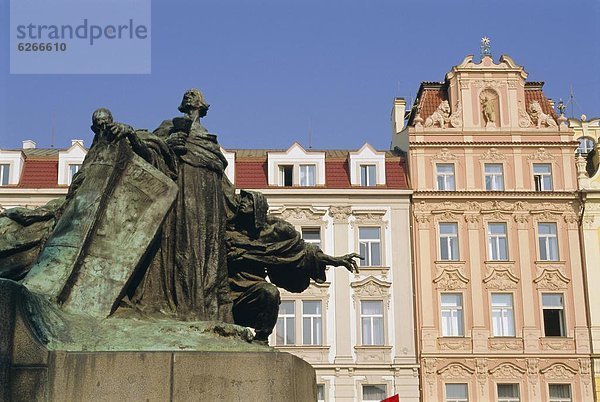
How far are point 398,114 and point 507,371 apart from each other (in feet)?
36.5

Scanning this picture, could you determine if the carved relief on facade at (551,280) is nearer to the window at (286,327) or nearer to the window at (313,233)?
the window at (313,233)

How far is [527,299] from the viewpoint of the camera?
110 feet

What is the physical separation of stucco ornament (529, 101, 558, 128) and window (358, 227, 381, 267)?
7141 millimetres

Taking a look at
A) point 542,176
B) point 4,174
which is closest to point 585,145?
point 542,176

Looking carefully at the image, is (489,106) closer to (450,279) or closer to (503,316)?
(450,279)

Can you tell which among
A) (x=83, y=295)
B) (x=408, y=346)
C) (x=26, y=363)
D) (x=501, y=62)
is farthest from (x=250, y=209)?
(x=501, y=62)

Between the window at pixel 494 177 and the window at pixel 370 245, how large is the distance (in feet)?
14.3

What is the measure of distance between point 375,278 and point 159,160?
25.9 m

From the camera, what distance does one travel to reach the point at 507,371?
3272cm

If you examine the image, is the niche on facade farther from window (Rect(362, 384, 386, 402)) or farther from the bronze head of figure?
the bronze head of figure

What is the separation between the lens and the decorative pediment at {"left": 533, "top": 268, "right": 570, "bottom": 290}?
33.6 meters

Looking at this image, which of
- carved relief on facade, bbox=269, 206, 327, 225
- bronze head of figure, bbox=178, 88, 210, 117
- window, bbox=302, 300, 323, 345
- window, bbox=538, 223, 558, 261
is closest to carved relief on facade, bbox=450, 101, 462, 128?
window, bbox=538, 223, 558, 261

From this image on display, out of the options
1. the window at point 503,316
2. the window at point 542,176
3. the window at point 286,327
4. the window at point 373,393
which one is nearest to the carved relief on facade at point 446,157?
the window at point 542,176

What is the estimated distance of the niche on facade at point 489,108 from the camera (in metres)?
35.3
